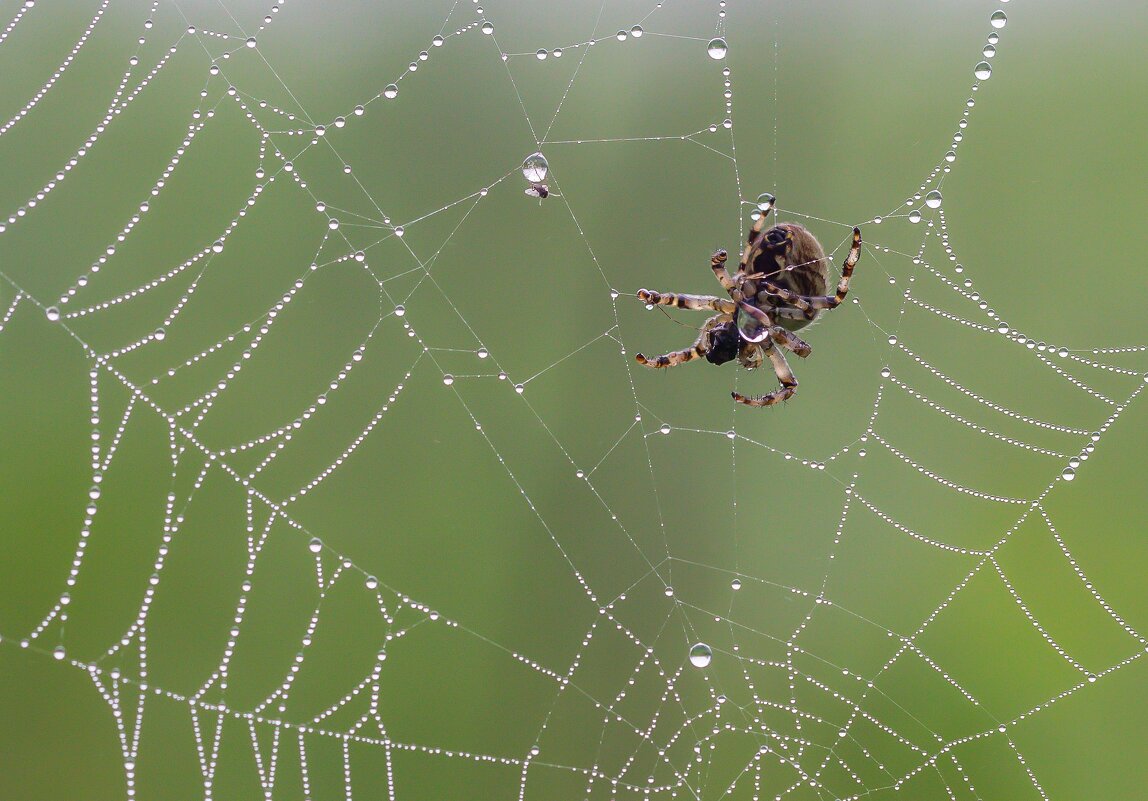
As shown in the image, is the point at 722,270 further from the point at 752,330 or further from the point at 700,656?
the point at 700,656

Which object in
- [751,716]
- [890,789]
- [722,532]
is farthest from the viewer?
[722,532]

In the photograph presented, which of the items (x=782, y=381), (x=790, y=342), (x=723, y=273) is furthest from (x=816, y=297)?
(x=782, y=381)

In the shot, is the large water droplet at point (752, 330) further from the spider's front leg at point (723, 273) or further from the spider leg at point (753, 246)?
the spider leg at point (753, 246)

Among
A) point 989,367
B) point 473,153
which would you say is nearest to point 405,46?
point 473,153

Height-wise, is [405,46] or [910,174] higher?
[910,174]

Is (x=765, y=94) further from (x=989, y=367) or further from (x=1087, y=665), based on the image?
(x=1087, y=665)

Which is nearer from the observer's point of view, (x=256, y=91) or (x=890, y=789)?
(x=890, y=789)

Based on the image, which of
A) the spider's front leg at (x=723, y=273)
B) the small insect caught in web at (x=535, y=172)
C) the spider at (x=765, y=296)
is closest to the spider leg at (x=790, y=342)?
the spider at (x=765, y=296)

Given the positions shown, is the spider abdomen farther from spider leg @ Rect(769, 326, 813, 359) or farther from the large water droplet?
spider leg @ Rect(769, 326, 813, 359)
